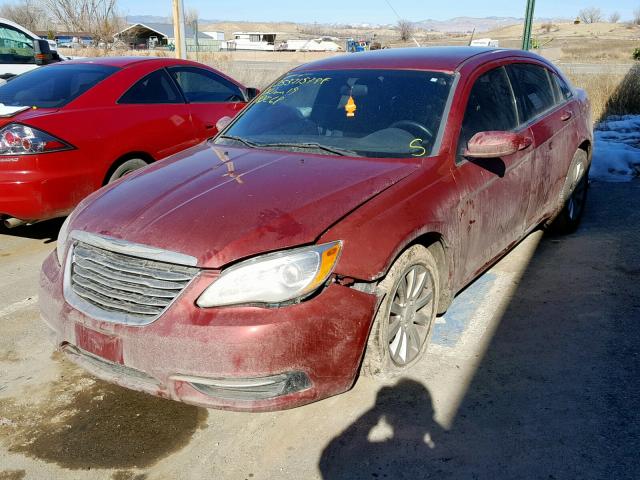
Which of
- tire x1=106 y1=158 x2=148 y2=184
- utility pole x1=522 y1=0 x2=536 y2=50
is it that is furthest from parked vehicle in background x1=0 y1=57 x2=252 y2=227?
utility pole x1=522 y1=0 x2=536 y2=50

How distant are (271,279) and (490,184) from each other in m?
1.78

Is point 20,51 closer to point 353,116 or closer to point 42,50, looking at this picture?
point 42,50

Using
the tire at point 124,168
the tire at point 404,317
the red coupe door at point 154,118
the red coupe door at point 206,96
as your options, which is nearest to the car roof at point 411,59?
the tire at point 404,317

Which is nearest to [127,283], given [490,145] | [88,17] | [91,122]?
[490,145]

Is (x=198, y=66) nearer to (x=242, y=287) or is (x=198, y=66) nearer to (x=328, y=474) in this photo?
(x=242, y=287)

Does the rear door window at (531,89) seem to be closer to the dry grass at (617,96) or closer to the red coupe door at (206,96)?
the red coupe door at (206,96)

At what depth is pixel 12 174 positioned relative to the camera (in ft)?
15.7

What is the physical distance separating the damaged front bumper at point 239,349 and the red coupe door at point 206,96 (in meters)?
4.00

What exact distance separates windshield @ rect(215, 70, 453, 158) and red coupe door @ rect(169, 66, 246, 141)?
2.19 metres

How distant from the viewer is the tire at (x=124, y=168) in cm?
543

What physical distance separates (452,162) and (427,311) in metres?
0.86

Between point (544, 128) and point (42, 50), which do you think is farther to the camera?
point (42, 50)

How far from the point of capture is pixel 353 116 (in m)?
3.79

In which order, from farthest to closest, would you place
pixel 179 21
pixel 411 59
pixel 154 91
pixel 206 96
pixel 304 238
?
pixel 179 21 < pixel 206 96 < pixel 154 91 < pixel 411 59 < pixel 304 238
